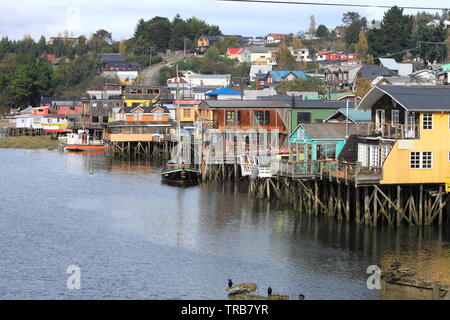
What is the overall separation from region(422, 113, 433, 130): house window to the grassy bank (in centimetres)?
7449

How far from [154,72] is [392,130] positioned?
13021 cm

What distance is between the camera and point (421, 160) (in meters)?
43.9

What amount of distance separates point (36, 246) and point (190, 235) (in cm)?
817

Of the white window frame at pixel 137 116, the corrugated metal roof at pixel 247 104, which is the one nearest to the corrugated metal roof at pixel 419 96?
the corrugated metal roof at pixel 247 104

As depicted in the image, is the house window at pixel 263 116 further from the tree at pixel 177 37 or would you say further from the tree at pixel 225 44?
the tree at pixel 177 37

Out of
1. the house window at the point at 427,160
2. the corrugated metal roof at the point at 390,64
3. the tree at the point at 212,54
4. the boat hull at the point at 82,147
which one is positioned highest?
the tree at the point at 212,54

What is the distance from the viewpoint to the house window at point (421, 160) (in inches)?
1729

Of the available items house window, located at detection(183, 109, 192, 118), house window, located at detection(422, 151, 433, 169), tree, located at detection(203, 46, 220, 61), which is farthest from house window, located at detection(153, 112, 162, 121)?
tree, located at detection(203, 46, 220, 61)

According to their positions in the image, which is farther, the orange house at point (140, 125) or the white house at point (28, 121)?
the white house at point (28, 121)

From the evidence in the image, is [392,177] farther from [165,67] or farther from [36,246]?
[165,67]

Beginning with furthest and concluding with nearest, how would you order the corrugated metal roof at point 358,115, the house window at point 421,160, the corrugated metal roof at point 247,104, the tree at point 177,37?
the tree at point 177,37 → the corrugated metal roof at point 247,104 → the corrugated metal roof at point 358,115 → the house window at point 421,160

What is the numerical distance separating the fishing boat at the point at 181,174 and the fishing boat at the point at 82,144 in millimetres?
38310

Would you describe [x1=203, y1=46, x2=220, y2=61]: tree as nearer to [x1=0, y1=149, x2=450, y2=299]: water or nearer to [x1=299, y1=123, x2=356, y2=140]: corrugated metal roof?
[x1=0, y1=149, x2=450, y2=299]: water

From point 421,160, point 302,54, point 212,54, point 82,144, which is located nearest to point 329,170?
point 421,160
